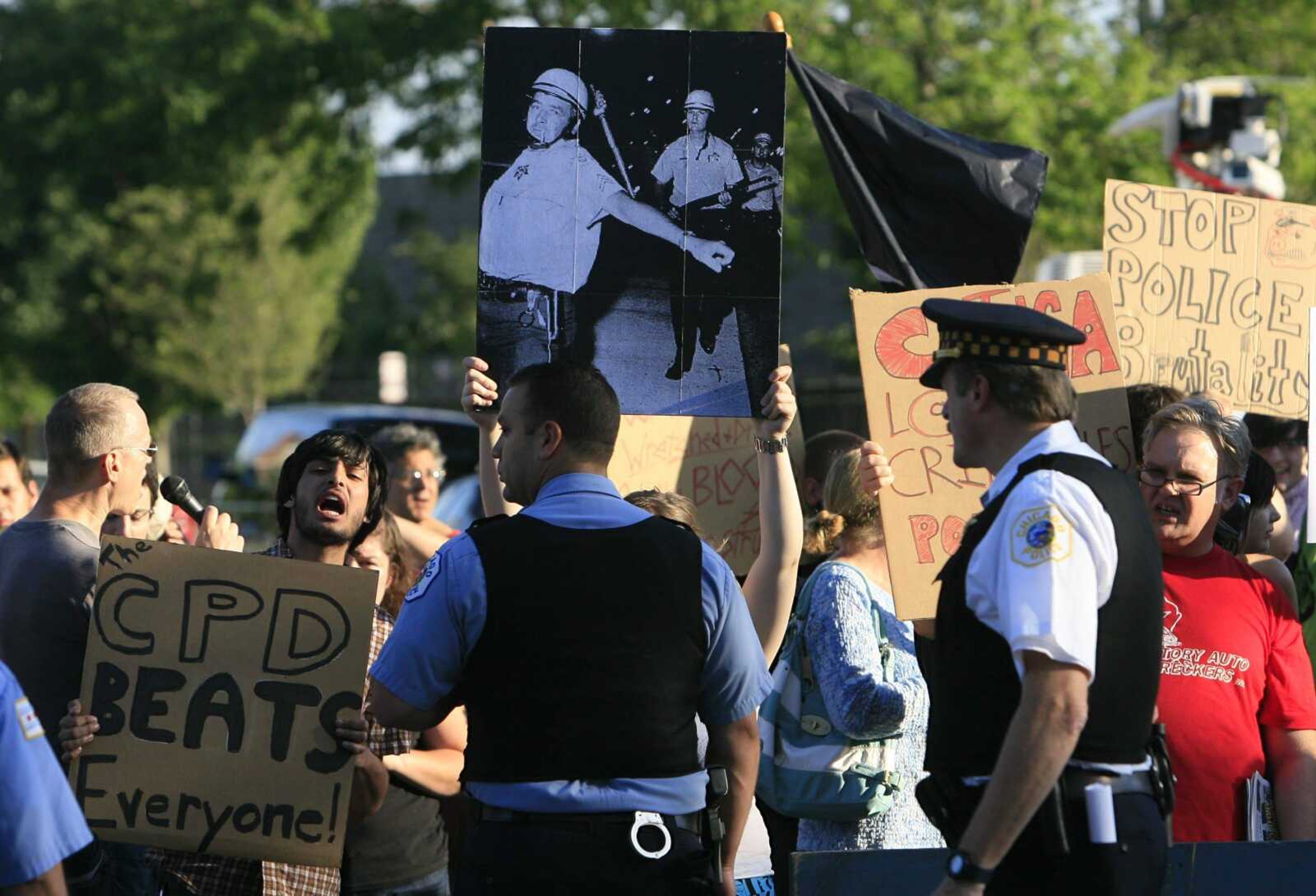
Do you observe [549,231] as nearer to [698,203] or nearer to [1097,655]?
[698,203]

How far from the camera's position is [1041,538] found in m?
3.19

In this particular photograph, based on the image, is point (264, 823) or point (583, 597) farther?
point (264, 823)

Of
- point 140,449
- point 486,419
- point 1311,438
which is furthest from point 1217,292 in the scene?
point 140,449

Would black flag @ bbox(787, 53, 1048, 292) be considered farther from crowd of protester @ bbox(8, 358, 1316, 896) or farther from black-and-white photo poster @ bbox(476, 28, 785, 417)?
crowd of protester @ bbox(8, 358, 1316, 896)

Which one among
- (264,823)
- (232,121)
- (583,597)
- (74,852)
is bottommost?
(264,823)

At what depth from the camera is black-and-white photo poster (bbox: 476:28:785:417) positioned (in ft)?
15.9

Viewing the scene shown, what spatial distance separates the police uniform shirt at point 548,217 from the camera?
16.0ft

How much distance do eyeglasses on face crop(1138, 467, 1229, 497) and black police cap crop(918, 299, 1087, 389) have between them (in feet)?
3.59

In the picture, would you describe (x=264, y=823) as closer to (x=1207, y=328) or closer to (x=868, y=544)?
(x=868, y=544)

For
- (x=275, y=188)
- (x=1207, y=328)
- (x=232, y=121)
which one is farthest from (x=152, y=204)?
(x=1207, y=328)

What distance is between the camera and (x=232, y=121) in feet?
68.6

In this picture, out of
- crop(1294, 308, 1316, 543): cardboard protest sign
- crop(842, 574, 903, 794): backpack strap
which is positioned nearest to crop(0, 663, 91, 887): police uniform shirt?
crop(842, 574, 903, 794): backpack strap

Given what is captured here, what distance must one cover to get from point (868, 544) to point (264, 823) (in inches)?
75.1

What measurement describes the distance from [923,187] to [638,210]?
1381mm
